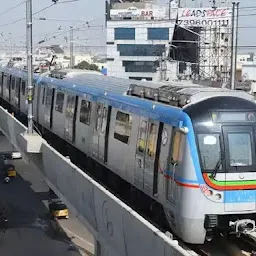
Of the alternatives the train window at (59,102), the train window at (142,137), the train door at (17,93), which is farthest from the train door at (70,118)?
the train door at (17,93)

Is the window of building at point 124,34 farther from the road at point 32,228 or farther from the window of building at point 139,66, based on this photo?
the road at point 32,228

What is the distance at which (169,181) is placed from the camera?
9.09 meters

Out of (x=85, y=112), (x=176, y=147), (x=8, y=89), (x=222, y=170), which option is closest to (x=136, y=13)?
(x=8, y=89)

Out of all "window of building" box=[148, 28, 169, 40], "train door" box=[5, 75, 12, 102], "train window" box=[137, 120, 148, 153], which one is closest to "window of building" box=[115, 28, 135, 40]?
"window of building" box=[148, 28, 169, 40]

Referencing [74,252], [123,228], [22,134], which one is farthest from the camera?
[74,252]

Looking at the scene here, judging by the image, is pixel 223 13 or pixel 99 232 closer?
pixel 99 232

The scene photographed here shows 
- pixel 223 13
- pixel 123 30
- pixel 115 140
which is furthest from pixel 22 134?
pixel 123 30

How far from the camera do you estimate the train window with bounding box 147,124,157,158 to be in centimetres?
988

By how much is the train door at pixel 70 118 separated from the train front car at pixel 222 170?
7.14 m

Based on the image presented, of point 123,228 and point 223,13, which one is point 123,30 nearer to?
point 223,13

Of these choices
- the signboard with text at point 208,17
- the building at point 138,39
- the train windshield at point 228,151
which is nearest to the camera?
the train windshield at point 228,151

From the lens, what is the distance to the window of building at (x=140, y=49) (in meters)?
77.2

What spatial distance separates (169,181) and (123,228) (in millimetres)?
1165

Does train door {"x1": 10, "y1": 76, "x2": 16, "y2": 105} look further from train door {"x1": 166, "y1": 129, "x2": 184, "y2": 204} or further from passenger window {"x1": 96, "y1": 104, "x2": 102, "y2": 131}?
train door {"x1": 166, "y1": 129, "x2": 184, "y2": 204}
